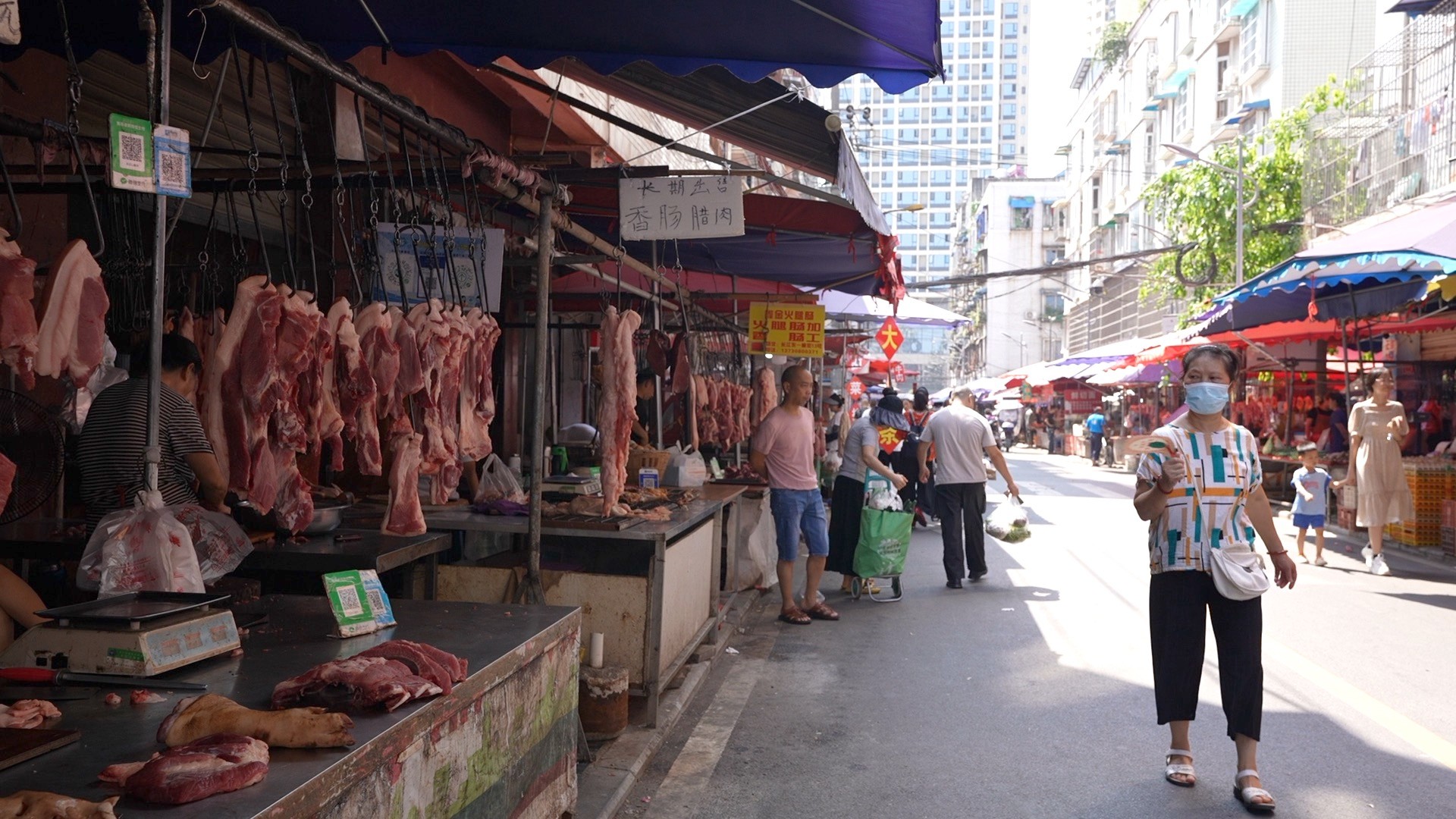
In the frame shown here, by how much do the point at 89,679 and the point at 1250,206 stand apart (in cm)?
2908

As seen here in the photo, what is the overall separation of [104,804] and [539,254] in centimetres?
354

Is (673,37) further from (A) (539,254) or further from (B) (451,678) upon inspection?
(B) (451,678)

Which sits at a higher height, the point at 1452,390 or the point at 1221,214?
the point at 1221,214

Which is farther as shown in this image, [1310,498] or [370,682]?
[1310,498]

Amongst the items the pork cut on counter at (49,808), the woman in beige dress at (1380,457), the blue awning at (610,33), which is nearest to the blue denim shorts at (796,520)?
the blue awning at (610,33)

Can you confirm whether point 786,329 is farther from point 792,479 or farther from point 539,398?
point 539,398

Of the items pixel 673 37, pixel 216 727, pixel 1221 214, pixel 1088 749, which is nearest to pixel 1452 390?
pixel 1221 214

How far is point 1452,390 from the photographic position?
1677cm

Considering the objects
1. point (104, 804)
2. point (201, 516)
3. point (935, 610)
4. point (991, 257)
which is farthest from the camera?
point (991, 257)

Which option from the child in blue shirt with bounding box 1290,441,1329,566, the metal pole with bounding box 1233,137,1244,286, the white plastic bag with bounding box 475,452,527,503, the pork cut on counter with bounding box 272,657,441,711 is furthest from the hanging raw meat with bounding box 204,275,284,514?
the metal pole with bounding box 1233,137,1244,286

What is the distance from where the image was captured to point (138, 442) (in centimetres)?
446

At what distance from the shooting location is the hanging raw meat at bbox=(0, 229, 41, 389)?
111 inches

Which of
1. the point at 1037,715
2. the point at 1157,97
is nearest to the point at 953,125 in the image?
the point at 1157,97

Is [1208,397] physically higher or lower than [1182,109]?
lower
